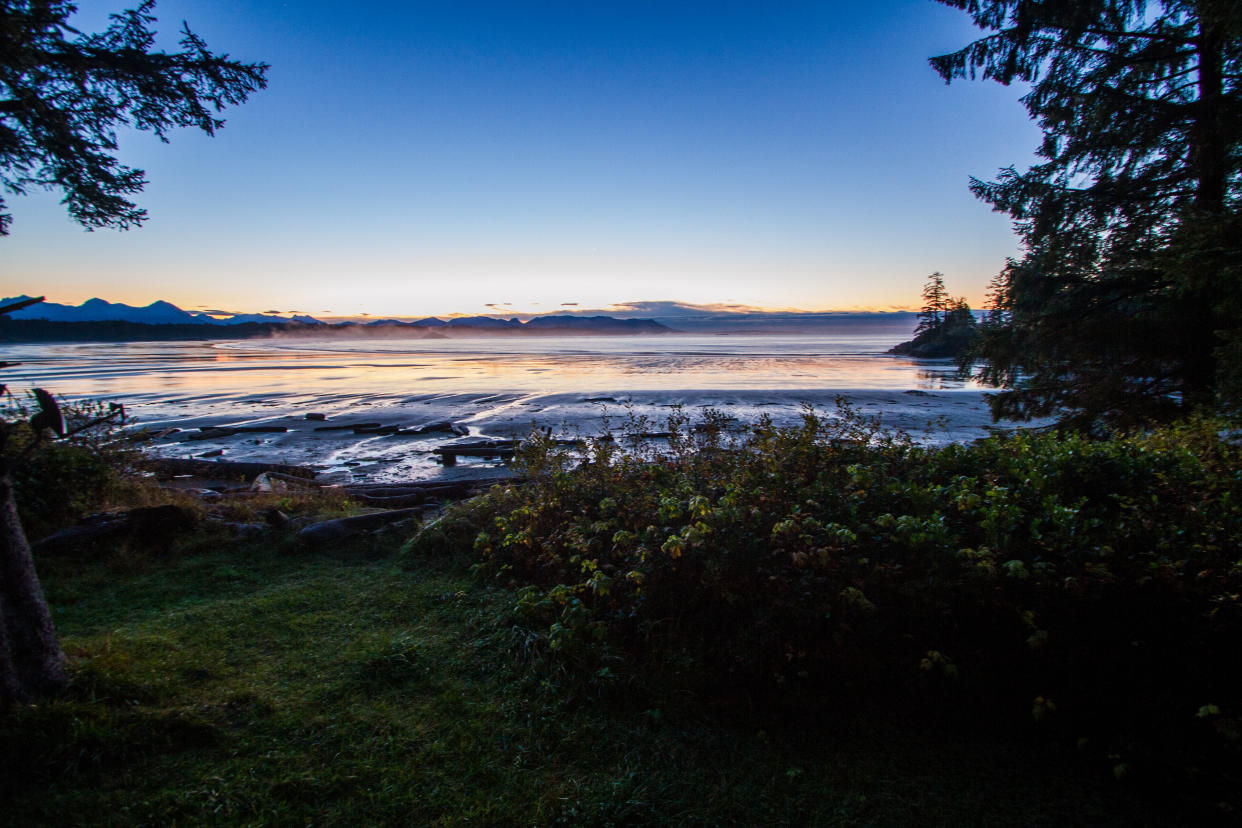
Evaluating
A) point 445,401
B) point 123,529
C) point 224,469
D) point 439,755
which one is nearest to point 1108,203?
point 439,755

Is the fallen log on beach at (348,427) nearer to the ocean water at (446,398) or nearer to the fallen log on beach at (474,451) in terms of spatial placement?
the ocean water at (446,398)

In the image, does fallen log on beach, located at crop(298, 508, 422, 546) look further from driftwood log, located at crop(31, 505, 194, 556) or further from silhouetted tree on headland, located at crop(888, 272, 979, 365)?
silhouetted tree on headland, located at crop(888, 272, 979, 365)

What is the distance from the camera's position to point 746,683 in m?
3.90

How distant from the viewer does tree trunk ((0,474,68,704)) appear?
10.6ft

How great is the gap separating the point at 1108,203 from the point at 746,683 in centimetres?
1227

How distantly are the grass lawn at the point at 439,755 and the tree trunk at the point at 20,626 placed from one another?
16 cm

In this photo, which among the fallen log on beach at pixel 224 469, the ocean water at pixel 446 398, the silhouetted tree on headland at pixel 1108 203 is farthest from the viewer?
the ocean water at pixel 446 398

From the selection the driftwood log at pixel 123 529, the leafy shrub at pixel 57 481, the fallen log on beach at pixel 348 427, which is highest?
the leafy shrub at pixel 57 481

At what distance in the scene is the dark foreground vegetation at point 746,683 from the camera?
305cm

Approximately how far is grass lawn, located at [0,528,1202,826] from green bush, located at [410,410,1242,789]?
0.89 feet

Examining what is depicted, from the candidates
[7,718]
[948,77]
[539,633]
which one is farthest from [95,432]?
[948,77]

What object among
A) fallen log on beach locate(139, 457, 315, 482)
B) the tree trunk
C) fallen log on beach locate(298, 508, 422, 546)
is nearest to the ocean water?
fallen log on beach locate(139, 457, 315, 482)

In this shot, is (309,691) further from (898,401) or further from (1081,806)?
(898,401)

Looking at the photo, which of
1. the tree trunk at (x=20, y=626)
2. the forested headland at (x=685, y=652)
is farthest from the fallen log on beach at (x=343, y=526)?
the tree trunk at (x=20, y=626)
